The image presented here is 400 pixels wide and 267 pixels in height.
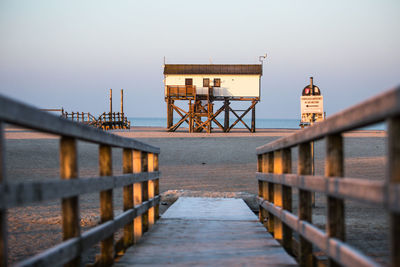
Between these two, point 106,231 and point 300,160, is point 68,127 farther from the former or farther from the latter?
point 300,160

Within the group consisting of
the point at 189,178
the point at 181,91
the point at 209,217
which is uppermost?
the point at 181,91

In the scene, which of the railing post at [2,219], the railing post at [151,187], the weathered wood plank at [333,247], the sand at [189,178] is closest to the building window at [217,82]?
the sand at [189,178]

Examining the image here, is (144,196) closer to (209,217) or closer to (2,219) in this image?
(209,217)

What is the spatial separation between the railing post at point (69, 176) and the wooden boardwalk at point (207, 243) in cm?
99

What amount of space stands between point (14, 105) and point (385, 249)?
5.11 m

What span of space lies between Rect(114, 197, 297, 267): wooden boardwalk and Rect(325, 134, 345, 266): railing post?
109cm

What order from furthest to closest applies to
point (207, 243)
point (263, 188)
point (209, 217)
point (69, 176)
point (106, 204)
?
1. point (209, 217)
2. point (263, 188)
3. point (207, 243)
4. point (106, 204)
5. point (69, 176)

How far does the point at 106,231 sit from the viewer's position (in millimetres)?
3576

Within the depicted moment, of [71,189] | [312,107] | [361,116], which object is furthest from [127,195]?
[312,107]

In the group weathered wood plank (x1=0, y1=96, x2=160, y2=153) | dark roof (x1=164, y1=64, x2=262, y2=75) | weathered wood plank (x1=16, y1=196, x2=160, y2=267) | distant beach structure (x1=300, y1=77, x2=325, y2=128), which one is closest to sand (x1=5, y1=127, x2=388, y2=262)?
weathered wood plank (x1=0, y1=96, x2=160, y2=153)

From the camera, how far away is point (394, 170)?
1829 millimetres

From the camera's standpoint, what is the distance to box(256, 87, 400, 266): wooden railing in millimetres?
1834

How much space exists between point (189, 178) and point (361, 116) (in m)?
11.8

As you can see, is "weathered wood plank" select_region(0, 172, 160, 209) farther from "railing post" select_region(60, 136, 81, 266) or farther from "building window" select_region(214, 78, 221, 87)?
"building window" select_region(214, 78, 221, 87)
